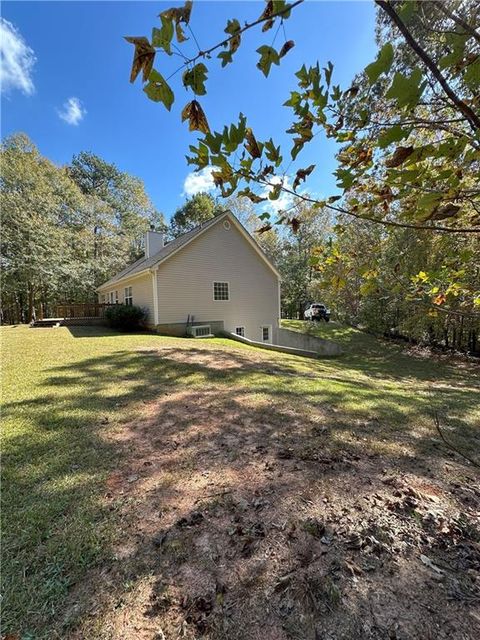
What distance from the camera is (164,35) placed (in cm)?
95

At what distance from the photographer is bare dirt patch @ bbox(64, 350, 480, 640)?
4.72 ft

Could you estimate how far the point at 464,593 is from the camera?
1.56 meters

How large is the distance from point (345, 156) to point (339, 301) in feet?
66.0

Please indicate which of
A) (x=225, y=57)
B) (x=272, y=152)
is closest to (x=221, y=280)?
(x=272, y=152)

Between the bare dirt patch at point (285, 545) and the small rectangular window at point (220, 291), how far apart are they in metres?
11.9

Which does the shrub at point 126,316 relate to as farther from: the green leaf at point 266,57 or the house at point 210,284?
the green leaf at point 266,57

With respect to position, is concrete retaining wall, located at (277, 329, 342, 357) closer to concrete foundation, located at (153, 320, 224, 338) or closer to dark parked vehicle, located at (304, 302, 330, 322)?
concrete foundation, located at (153, 320, 224, 338)

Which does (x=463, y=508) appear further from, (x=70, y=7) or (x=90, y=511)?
(x=70, y=7)

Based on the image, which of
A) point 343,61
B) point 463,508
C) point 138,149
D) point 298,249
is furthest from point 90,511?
point 298,249

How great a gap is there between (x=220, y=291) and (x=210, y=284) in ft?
2.36

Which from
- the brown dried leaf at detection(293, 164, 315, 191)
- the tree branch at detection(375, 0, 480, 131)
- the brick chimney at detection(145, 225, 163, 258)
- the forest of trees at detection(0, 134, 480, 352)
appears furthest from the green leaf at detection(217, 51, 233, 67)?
the brick chimney at detection(145, 225, 163, 258)

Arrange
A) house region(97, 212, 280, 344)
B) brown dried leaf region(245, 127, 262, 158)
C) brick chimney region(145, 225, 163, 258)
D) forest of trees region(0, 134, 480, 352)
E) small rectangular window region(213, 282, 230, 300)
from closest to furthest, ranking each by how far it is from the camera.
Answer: brown dried leaf region(245, 127, 262, 158) < house region(97, 212, 280, 344) < small rectangular window region(213, 282, 230, 300) < forest of trees region(0, 134, 480, 352) < brick chimney region(145, 225, 163, 258)

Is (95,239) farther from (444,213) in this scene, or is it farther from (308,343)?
(444,213)

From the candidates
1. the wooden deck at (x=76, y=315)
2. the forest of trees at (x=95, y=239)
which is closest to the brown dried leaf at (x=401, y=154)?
the forest of trees at (x=95, y=239)
